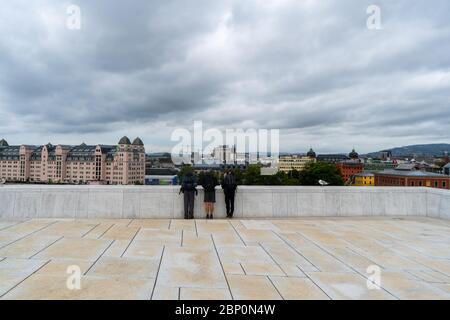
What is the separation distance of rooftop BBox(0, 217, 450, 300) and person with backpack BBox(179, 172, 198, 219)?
0.95 metres

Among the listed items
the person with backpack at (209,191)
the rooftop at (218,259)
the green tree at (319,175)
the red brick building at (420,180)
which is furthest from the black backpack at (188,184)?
the red brick building at (420,180)

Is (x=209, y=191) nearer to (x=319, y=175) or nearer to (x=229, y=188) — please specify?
(x=229, y=188)

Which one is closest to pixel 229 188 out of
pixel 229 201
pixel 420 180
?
pixel 229 201

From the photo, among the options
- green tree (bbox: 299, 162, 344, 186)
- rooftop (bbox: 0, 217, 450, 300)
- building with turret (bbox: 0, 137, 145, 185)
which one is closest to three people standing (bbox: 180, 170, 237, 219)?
rooftop (bbox: 0, 217, 450, 300)

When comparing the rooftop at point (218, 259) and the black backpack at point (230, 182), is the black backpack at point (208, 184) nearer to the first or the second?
the black backpack at point (230, 182)

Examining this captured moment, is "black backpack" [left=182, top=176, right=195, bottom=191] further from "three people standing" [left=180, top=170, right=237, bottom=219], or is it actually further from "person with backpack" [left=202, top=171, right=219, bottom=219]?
"person with backpack" [left=202, top=171, right=219, bottom=219]

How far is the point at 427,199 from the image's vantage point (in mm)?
13656

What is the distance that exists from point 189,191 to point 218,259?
499 cm

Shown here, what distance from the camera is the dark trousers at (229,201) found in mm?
11836

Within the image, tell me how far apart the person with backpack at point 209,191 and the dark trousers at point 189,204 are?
0.51m

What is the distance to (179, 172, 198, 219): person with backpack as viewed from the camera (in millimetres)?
11438

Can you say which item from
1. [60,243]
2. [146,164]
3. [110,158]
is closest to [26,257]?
[60,243]

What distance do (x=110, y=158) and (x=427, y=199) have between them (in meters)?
64.5
